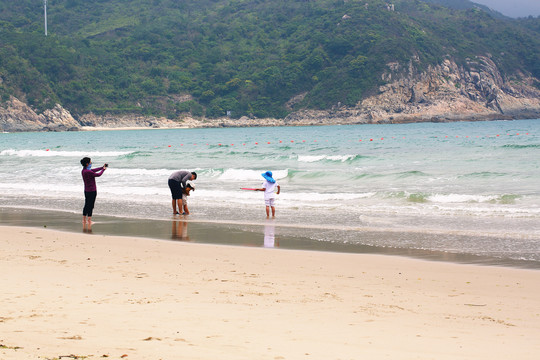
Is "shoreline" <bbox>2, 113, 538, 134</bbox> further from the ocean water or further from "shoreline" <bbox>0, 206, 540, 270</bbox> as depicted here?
"shoreline" <bbox>0, 206, 540, 270</bbox>

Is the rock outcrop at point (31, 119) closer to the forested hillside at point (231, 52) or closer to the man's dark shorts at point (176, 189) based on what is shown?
the forested hillside at point (231, 52)

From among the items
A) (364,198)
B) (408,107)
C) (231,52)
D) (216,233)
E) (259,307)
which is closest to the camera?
(259,307)

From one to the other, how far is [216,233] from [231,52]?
130m

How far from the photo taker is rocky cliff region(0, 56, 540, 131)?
361ft

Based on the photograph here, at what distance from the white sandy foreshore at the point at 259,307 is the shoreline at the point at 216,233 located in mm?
535

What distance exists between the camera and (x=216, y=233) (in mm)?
10578

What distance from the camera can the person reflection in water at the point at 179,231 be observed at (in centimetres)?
1013

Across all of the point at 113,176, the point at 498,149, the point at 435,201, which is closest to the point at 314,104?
the point at 498,149

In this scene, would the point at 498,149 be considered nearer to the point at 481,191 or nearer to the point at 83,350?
the point at 481,191

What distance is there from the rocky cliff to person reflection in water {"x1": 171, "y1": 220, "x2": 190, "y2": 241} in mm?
100944

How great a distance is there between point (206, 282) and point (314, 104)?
11228cm

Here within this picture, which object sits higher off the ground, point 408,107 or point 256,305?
point 408,107

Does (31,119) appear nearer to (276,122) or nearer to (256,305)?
(276,122)

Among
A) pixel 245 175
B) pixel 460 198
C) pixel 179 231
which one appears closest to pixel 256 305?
pixel 179 231
